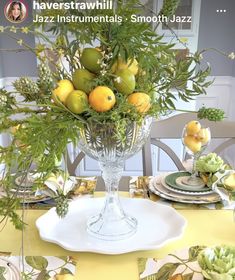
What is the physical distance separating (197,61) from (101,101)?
251mm

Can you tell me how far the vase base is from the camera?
0.80m

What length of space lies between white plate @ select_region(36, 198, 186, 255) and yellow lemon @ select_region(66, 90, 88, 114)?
11.8 inches

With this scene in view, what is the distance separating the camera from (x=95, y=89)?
25.7 inches

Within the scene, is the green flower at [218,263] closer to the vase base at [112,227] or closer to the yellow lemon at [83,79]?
the vase base at [112,227]

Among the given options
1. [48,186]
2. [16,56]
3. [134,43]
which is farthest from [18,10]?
[134,43]

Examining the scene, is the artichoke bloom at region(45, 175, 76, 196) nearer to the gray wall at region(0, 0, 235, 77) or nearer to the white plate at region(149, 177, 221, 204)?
the white plate at region(149, 177, 221, 204)

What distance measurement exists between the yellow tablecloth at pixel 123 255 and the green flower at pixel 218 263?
15 cm

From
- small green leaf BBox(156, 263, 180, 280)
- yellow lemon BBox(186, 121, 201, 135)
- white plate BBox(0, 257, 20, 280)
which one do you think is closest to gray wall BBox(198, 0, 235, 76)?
yellow lemon BBox(186, 121, 201, 135)

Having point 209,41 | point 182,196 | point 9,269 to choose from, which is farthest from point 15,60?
point 9,269

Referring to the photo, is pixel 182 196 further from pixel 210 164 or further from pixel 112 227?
pixel 112 227

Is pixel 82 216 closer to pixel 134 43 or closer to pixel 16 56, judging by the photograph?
pixel 134 43

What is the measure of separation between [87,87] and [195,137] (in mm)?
505

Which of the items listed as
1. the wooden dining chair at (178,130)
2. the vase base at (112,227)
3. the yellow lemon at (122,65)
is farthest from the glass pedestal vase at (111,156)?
the wooden dining chair at (178,130)

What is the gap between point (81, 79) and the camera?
2.24 feet
